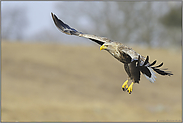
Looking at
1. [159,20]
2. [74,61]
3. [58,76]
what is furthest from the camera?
[159,20]

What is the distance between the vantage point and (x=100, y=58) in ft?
87.7

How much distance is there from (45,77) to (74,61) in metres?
3.88

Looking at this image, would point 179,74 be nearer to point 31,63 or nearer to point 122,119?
point 122,119

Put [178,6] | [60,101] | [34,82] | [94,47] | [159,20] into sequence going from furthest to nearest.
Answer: [159,20] < [178,6] < [94,47] < [34,82] < [60,101]

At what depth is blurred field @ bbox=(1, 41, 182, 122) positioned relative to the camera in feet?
60.2

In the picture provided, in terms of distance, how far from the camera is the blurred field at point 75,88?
1834 cm

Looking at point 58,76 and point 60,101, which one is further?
point 58,76

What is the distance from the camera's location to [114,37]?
38.6 m

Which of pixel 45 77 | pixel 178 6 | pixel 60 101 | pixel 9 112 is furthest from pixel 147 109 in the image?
pixel 178 6

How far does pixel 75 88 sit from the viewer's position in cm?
2220

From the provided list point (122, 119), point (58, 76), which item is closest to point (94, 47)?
point (58, 76)

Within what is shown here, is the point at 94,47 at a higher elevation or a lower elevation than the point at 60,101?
higher

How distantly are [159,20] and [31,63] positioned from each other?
70.3ft

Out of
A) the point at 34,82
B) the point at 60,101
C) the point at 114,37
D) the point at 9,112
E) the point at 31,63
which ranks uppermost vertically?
the point at 114,37
